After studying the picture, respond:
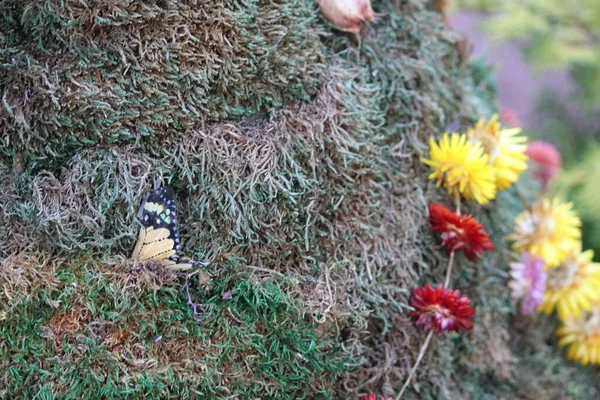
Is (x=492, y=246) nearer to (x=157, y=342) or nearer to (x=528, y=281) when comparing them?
(x=528, y=281)

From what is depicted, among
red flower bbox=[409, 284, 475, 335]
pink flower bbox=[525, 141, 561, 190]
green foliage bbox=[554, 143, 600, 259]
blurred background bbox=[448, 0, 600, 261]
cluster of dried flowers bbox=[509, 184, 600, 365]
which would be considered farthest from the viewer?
blurred background bbox=[448, 0, 600, 261]

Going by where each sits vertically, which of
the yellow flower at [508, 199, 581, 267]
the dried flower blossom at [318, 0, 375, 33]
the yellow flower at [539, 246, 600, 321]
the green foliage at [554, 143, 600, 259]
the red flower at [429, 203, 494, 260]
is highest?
the dried flower blossom at [318, 0, 375, 33]

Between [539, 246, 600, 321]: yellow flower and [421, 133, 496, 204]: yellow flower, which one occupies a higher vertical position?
[421, 133, 496, 204]: yellow flower

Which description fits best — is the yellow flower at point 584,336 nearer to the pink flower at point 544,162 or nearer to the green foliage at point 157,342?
the pink flower at point 544,162

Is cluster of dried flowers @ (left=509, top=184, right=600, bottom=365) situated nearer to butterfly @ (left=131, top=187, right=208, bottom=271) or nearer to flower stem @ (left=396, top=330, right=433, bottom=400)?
flower stem @ (left=396, top=330, right=433, bottom=400)

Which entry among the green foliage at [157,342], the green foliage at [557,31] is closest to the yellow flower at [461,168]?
the green foliage at [157,342]

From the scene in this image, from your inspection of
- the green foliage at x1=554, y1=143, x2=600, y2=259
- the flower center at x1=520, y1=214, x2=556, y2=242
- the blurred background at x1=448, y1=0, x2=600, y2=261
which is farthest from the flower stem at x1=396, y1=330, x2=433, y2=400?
the green foliage at x1=554, y1=143, x2=600, y2=259

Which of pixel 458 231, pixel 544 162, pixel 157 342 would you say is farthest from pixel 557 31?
pixel 157 342

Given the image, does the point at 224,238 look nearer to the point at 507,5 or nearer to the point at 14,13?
the point at 14,13

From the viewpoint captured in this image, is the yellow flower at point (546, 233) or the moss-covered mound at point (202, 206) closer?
the moss-covered mound at point (202, 206)
